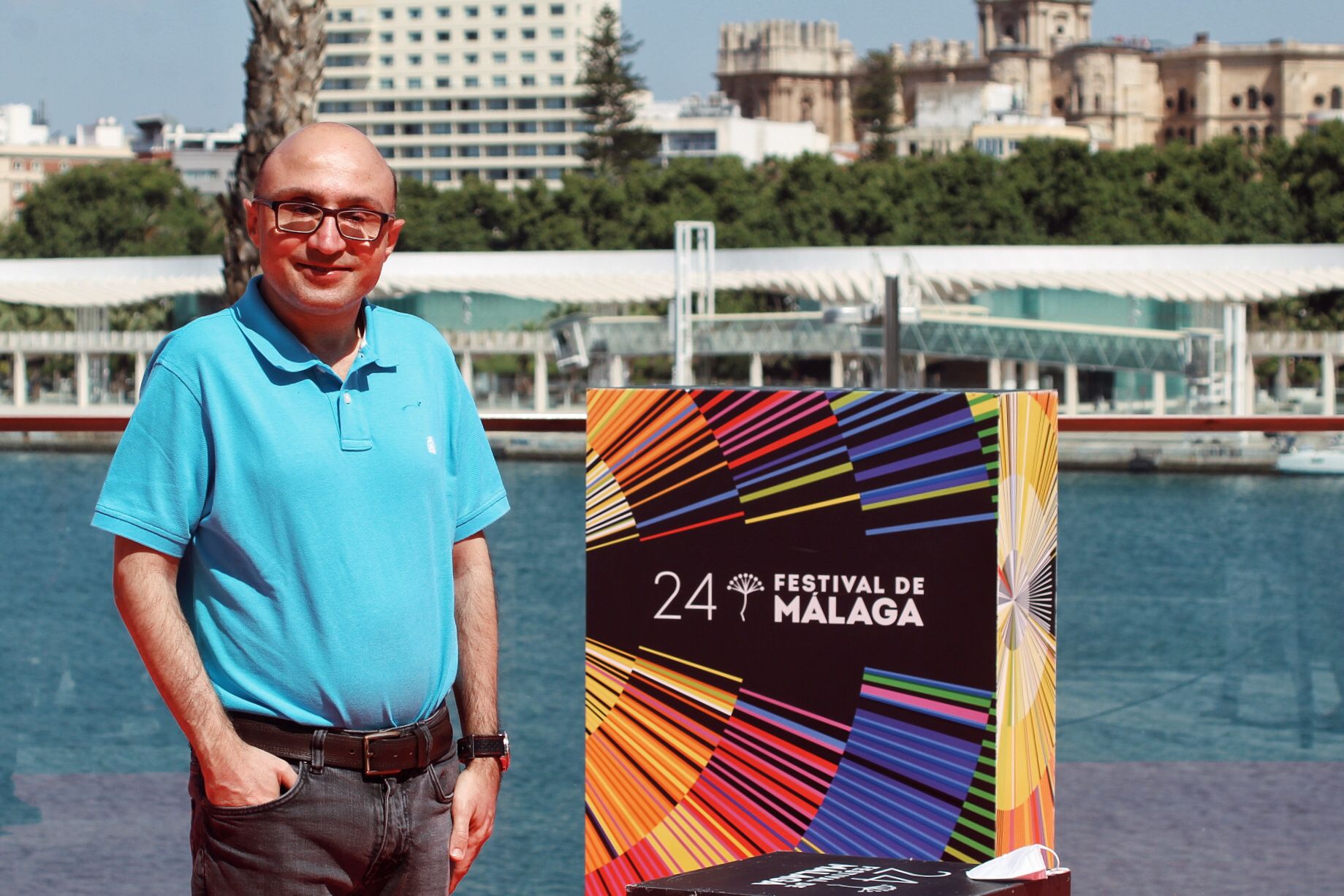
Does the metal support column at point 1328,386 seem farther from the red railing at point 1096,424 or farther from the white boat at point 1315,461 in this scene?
the red railing at point 1096,424

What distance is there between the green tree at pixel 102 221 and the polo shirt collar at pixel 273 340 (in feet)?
196

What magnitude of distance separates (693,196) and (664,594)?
53150 mm

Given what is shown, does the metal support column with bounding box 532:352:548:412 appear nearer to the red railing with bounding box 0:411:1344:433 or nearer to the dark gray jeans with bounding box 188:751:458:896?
the red railing with bounding box 0:411:1344:433

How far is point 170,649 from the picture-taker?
1679mm

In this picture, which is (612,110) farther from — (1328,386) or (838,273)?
(1328,386)

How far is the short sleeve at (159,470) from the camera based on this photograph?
1.68 m

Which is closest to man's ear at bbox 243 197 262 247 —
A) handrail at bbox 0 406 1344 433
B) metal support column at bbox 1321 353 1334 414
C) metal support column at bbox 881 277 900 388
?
handrail at bbox 0 406 1344 433

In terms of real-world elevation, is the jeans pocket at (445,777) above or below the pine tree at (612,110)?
below

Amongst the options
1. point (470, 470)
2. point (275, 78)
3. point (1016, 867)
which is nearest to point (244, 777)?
point (470, 470)

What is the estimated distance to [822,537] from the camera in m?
2.40

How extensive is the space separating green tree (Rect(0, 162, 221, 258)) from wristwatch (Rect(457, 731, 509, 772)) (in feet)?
196

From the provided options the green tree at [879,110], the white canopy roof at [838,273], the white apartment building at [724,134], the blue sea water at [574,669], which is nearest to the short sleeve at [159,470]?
the blue sea water at [574,669]

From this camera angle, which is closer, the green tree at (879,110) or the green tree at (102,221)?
the green tree at (102,221)

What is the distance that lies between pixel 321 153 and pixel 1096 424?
198 centimetres
